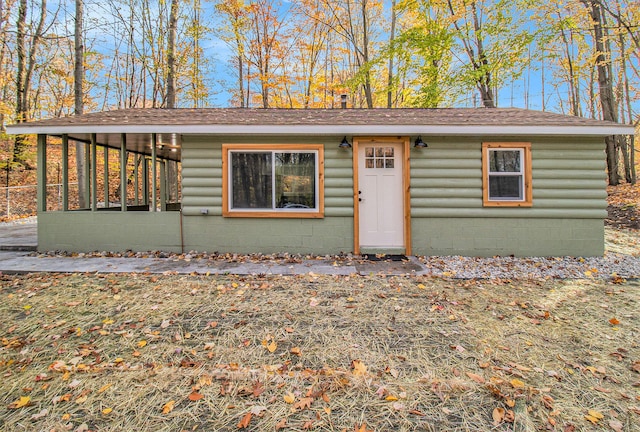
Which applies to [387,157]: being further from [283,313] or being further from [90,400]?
[90,400]

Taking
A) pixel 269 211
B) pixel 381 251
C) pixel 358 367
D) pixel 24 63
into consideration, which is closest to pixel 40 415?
pixel 358 367

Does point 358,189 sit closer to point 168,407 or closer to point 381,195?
point 381,195

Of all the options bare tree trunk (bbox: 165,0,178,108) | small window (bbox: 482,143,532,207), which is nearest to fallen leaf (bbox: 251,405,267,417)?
small window (bbox: 482,143,532,207)

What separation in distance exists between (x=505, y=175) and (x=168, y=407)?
6273 mm

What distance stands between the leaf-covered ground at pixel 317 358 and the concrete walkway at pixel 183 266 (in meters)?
0.81

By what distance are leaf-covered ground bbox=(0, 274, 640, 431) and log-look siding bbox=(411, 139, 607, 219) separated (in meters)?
2.16

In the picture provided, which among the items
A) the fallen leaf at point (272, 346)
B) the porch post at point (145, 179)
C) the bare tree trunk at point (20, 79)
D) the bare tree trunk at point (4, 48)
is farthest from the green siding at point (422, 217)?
the bare tree trunk at point (20, 79)

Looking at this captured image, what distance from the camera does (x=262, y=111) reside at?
7.27 meters

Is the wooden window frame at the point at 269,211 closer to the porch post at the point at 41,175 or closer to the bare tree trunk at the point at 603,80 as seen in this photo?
the porch post at the point at 41,175

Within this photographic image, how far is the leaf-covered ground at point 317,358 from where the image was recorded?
6.40ft

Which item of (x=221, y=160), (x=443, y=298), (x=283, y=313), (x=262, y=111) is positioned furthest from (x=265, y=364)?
(x=262, y=111)

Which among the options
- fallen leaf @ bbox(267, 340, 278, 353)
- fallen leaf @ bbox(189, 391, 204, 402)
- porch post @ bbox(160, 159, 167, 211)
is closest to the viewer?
fallen leaf @ bbox(189, 391, 204, 402)

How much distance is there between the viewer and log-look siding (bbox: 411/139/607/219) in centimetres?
595

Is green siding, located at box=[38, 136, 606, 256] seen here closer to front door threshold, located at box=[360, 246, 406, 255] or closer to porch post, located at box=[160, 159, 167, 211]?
front door threshold, located at box=[360, 246, 406, 255]
